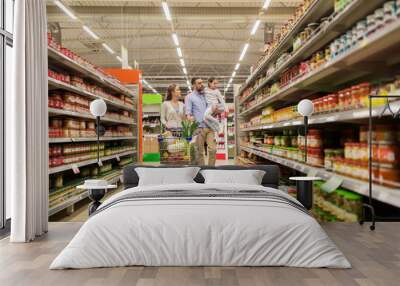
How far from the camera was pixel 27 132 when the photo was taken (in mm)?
4008

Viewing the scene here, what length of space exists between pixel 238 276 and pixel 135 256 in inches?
29.0

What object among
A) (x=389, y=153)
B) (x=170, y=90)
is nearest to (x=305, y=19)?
(x=389, y=153)

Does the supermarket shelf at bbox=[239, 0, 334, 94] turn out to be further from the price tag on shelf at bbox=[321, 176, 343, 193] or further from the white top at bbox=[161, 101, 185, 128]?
the white top at bbox=[161, 101, 185, 128]

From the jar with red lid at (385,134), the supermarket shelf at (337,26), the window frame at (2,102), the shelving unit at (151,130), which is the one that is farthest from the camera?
the shelving unit at (151,130)

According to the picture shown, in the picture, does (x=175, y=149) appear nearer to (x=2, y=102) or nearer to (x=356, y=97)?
(x=2, y=102)

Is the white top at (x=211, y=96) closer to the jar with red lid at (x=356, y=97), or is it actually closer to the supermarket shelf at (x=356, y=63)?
the supermarket shelf at (x=356, y=63)

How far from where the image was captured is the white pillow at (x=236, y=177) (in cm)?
448

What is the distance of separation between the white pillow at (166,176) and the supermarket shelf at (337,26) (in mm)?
1708

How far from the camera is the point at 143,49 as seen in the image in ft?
61.0

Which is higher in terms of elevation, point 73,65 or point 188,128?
point 73,65

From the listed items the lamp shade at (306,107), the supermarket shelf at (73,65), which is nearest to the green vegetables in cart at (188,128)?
the supermarket shelf at (73,65)

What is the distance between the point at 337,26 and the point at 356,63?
44cm

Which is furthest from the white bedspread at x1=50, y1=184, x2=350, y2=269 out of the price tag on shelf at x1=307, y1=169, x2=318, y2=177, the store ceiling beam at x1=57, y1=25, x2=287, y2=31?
the store ceiling beam at x1=57, y1=25, x2=287, y2=31

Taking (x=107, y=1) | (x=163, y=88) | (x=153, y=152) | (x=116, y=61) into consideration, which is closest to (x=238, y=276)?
(x=153, y=152)
